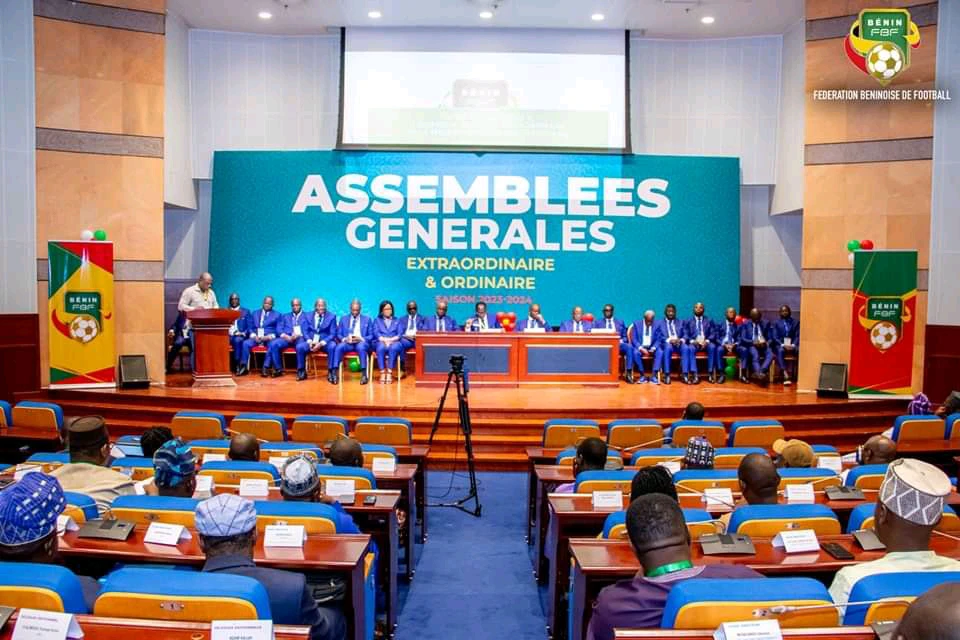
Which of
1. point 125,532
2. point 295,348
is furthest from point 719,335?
point 125,532

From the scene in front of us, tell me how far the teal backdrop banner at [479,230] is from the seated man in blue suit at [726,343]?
3.02ft

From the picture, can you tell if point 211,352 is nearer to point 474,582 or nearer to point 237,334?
point 237,334

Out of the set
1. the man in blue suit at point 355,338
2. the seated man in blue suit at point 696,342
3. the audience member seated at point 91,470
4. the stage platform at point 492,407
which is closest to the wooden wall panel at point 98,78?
the stage platform at point 492,407

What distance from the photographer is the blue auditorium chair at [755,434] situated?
18.4ft

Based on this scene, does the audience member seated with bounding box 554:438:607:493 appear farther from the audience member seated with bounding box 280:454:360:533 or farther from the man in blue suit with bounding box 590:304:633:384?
the man in blue suit with bounding box 590:304:633:384

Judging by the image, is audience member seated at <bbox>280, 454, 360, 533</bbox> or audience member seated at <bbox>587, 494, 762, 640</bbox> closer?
audience member seated at <bbox>587, 494, 762, 640</bbox>

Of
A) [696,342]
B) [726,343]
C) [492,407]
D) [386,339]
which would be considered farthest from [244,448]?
[726,343]

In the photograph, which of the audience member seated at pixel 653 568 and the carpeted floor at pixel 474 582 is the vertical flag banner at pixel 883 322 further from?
the audience member seated at pixel 653 568

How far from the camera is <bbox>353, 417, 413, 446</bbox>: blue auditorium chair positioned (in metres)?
5.54

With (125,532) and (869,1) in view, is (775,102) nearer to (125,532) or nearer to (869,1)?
(869,1)

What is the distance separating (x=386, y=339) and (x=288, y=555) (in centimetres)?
749

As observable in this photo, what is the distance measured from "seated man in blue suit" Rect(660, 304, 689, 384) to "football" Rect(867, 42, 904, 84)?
11.9ft

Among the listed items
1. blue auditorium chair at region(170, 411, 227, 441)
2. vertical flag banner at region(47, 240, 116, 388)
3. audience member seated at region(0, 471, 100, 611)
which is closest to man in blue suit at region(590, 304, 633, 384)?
blue auditorium chair at region(170, 411, 227, 441)

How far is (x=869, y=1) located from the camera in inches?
362
